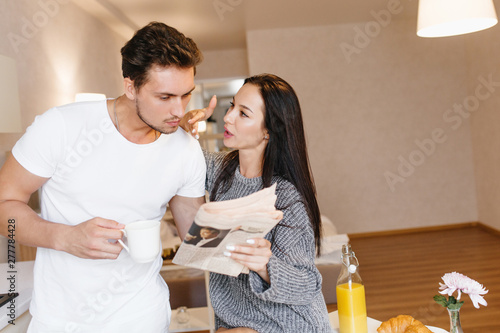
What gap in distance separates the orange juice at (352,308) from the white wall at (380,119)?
486 cm

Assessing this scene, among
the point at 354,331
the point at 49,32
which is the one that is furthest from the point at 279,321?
the point at 49,32

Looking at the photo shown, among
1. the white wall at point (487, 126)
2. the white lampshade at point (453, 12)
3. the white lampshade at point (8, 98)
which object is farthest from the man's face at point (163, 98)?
the white wall at point (487, 126)

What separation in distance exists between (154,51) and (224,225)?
Answer: 0.55 metres

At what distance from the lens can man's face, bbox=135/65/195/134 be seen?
1.35m

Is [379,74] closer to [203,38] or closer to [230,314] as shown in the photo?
[203,38]

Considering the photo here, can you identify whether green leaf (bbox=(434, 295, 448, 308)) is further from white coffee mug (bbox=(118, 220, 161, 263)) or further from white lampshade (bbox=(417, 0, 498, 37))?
white lampshade (bbox=(417, 0, 498, 37))

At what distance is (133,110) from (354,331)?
1014 millimetres

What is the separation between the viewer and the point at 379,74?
6367 millimetres

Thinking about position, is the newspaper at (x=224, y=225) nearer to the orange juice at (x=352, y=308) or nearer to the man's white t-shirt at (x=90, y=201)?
the man's white t-shirt at (x=90, y=201)

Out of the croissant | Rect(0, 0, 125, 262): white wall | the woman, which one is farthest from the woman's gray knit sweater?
Rect(0, 0, 125, 262): white wall

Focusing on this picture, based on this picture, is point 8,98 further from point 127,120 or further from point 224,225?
point 224,225

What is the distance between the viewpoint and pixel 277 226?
1471 mm

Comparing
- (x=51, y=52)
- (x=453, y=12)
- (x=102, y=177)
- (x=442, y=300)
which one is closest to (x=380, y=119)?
(x=51, y=52)

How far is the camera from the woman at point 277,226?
135cm
